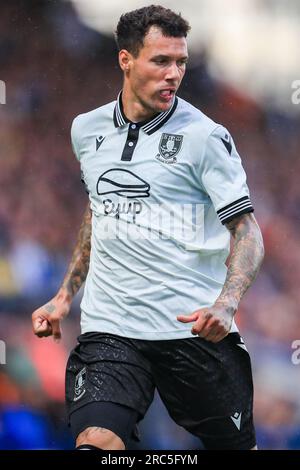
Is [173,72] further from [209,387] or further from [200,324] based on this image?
[209,387]

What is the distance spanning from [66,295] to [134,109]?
0.79 metres

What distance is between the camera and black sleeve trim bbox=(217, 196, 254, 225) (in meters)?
3.75

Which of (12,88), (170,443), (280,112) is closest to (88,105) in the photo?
(12,88)

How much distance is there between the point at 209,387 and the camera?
12.8ft

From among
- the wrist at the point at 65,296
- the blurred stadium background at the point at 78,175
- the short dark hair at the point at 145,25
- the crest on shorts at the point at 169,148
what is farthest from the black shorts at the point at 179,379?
the blurred stadium background at the point at 78,175

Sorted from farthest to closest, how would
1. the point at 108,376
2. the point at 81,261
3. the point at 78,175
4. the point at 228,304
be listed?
the point at 78,175
the point at 81,261
the point at 108,376
the point at 228,304

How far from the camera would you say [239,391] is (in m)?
3.94

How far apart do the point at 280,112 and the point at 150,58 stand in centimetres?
209

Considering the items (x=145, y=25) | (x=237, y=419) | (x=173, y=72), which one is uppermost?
(x=145, y=25)

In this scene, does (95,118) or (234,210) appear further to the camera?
(95,118)

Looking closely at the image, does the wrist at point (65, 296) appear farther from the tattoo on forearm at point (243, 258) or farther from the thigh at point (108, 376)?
the tattoo on forearm at point (243, 258)

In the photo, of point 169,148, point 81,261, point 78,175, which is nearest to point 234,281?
point 169,148

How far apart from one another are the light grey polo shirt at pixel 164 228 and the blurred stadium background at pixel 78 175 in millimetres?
2056

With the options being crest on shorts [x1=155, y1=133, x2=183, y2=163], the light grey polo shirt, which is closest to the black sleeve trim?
the light grey polo shirt
